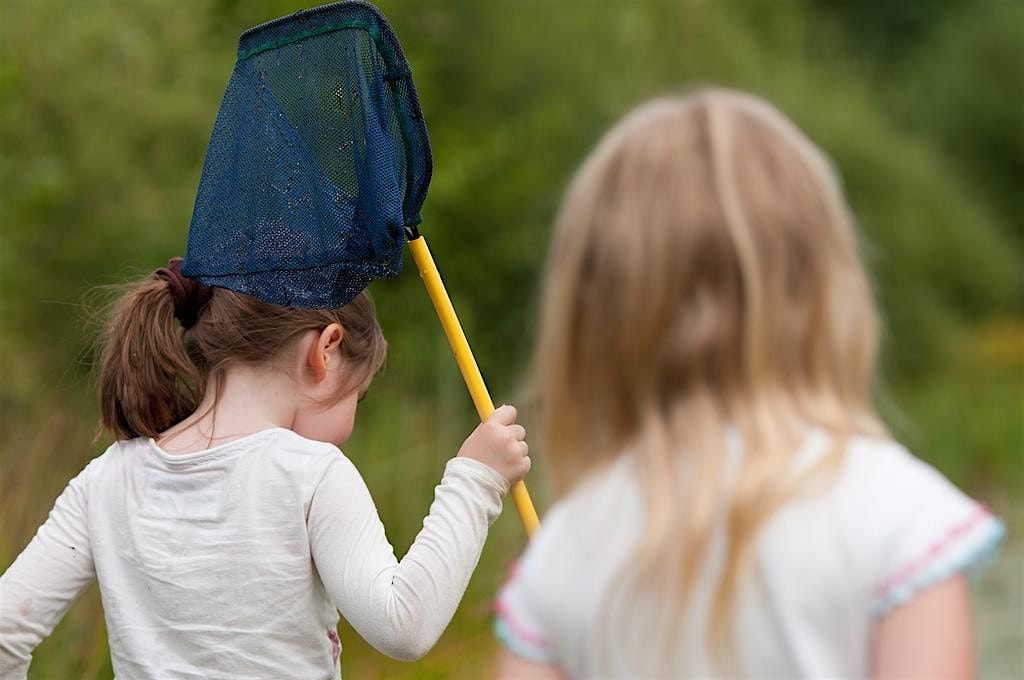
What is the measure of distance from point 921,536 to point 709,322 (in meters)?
0.28

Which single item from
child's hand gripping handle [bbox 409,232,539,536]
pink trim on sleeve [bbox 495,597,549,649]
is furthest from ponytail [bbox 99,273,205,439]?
pink trim on sleeve [bbox 495,597,549,649]

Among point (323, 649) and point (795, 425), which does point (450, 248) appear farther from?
point (795, 425)

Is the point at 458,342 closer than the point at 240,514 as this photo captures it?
No

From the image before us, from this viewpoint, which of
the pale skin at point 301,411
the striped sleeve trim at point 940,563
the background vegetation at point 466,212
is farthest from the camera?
the background vegetation at point 466,212

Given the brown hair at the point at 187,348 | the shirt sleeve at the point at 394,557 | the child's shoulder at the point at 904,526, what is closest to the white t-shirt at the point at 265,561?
the shirt sleeve at the point at 394,557

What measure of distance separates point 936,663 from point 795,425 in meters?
0.26

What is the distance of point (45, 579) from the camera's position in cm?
225

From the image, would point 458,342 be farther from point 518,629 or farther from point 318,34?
point 518,629

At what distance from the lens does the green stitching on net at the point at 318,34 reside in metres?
2.31

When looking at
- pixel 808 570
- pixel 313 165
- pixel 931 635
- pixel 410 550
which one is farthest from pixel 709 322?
pixel 313 165

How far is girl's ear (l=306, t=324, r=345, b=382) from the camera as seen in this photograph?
2.29 m

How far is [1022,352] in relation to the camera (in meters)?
14.9

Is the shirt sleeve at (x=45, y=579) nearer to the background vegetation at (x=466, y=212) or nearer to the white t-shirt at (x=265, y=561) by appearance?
the white t-shirt at (x=265, y=561)

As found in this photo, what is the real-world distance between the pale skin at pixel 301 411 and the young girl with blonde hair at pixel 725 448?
0.48 metres
